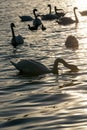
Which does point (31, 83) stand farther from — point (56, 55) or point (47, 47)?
point (47, 47)

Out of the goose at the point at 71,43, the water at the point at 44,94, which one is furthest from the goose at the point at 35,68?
the goose at the point at 71,43

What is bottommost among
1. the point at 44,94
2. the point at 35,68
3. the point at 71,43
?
the point at 44,94

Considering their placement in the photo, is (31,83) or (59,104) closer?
(59,104)

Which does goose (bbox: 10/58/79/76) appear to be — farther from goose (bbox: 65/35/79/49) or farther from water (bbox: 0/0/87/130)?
goose (bbox: 65/35/79/49)

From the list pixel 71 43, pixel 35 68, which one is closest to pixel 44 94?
pixel 35 68

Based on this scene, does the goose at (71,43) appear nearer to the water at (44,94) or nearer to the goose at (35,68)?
the water at (44,94)

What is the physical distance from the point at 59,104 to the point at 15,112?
4.26 ft

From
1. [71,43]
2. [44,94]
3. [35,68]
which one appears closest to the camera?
[44,94]

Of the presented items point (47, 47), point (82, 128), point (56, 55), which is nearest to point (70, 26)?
point (47, 47)

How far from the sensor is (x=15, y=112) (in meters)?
11.9

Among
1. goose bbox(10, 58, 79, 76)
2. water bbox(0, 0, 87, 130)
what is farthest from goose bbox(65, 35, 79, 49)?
goose bbox(10, 58, 79, 76)

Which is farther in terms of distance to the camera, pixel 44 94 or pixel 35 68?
pixel 35 68

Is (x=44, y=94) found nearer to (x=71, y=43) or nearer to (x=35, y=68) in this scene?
(x=35, y=68)

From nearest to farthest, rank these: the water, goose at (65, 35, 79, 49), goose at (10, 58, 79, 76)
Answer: the water → goose at (10, 58, 79, 76) → goose at (65, 35, 79, 49)
